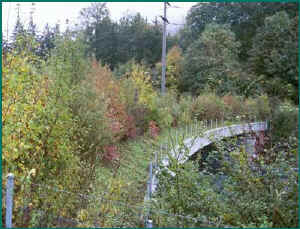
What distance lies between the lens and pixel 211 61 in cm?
2455

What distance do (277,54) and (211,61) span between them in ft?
21.8

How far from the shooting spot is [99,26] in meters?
33.4

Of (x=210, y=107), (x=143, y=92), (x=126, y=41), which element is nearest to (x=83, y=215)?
(x=143, y=92)

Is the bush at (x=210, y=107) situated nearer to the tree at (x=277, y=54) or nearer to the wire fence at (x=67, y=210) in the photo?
the tree at (x=277, y=54)

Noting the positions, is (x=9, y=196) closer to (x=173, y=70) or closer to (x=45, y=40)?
(x=45, y=40)

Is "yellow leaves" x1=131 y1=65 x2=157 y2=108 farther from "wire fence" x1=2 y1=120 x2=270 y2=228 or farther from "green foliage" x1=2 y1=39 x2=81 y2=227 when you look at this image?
"wire fence" x1=2 y1=120 x2=270 y2=228

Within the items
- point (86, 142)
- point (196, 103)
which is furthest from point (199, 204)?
point (196, 103)

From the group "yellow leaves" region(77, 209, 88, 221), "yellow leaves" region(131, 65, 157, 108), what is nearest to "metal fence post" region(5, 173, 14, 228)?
"yellow leaves" region(77, 209, 88, 221)

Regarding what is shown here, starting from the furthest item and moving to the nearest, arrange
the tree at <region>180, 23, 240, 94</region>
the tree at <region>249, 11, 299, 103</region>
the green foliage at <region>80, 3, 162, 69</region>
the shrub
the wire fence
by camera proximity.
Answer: the green foliage at <region>80, 3, 162, 69</region>, the tree at <region>249, 11, 299, 103</region>, the tree at <region>180, 23, 240, 94</region>, the shrub, the wire fence

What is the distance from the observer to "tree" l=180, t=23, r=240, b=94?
2421cm

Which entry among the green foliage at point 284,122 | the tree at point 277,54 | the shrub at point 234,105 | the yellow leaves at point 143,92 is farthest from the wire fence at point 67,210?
the tree at point 277,54

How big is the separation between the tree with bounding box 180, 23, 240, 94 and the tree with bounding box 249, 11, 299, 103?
8.38 ft

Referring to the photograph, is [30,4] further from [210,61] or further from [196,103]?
[210,61]

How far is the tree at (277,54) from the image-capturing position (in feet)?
89.8
